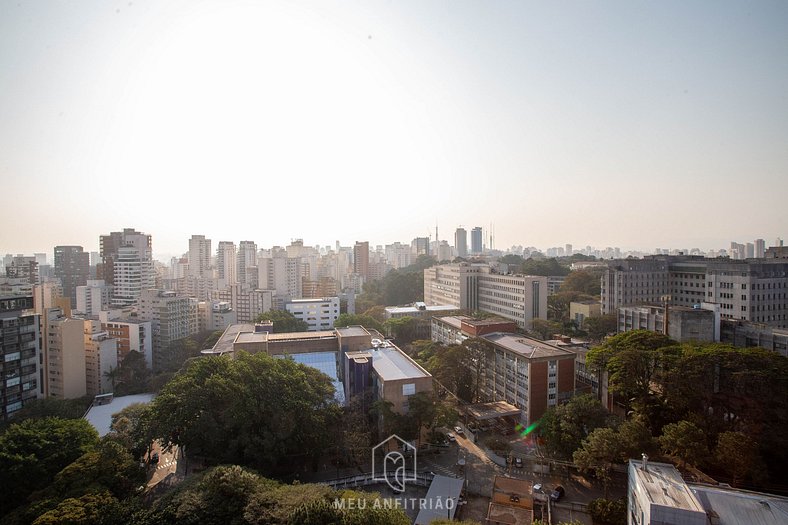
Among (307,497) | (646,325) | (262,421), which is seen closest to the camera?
(307,497)

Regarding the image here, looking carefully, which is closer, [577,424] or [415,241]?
[577,424]

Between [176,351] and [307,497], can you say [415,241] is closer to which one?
[176,351]

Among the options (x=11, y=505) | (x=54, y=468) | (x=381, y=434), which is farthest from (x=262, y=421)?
(x=11, y=505)

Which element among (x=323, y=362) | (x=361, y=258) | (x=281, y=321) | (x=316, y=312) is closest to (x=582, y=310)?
(x=316, y=312)

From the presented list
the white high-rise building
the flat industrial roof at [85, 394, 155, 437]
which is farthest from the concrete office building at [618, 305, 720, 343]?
the white high-rise building

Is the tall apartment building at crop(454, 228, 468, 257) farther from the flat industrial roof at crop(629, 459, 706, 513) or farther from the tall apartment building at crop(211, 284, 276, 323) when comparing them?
the flat industrial roof at crop(629, 459, 706, 513)

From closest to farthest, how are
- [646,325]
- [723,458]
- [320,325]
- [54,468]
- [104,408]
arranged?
[723,458] < [54,468] < [104,408] < [646,325] < [320,325]

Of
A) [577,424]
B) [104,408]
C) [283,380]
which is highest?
[283,380]

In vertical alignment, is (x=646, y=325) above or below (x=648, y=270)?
below
